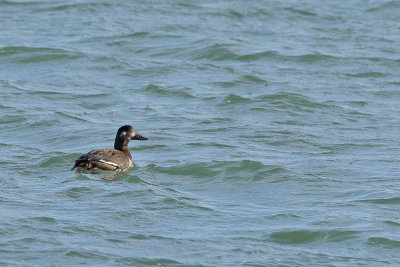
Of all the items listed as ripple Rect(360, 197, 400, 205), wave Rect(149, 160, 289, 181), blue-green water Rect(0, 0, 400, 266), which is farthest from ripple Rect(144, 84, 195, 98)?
ripple Rect(360, 197, 400, 205)

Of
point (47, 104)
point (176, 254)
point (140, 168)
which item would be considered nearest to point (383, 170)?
point (140, 168)

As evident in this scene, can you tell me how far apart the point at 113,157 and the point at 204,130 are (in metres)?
2.74

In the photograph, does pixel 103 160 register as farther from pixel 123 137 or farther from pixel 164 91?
pixel 164 91

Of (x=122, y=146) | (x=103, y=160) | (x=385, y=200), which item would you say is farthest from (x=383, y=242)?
(x=122, y=146)

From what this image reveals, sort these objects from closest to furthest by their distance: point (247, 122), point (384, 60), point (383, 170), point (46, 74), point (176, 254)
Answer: point (176, 254) → point (383, 170) → point (247, 122) → point (46, 74) → point (384, 60)

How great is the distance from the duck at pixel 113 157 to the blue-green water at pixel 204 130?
0.55ft

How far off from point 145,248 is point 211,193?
250 centimetres

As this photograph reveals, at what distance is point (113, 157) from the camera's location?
1287 cm

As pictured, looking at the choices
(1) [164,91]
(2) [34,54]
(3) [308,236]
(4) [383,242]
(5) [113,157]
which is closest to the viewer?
(4) [383,242]

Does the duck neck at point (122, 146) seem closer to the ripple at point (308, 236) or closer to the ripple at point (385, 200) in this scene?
the ripple at point (385, 200)

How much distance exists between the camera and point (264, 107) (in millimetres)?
16875

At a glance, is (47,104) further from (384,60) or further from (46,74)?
(384,60)

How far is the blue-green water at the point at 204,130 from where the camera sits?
9.89 meters

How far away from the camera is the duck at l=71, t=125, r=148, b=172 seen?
12353 millimetres
